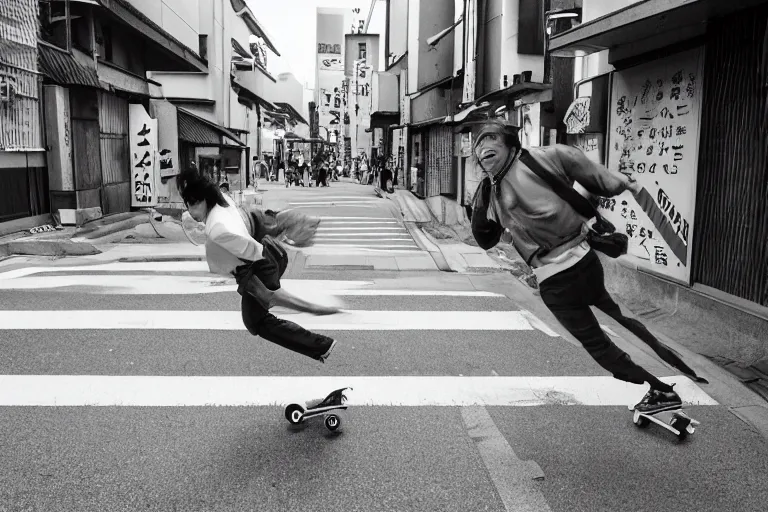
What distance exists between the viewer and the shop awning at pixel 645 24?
695 centimetres

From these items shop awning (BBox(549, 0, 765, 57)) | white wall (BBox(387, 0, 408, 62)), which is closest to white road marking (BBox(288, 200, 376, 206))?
white wall (BBox(387, 0, 408, 62))

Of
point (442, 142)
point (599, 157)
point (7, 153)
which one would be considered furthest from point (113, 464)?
point (442, 142)

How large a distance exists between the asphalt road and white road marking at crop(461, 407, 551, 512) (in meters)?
0.01

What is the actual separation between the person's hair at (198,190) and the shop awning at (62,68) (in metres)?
12.6

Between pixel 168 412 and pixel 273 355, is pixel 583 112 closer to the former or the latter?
pixel 273 355

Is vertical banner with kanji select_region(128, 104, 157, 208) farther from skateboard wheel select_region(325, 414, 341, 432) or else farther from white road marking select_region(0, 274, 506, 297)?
skateboard wheel select_region(325, 414, 341, 432)

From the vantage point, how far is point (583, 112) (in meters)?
11.0

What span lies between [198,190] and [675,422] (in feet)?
11.1

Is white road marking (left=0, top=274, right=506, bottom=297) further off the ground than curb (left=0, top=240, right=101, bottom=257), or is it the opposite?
curb (left=0, top=240, right=101, bottom=257)

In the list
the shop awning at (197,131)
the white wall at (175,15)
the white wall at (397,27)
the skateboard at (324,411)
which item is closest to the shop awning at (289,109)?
the white wall at (397,27)

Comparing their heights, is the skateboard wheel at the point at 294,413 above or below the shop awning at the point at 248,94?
below

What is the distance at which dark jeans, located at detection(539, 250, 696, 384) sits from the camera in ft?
14.8

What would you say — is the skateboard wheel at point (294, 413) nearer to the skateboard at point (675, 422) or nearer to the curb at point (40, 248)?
the skateboard at point (675, 422)

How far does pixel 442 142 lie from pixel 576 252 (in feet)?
75.2
